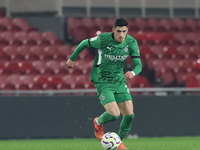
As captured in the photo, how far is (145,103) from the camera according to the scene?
13562 mm

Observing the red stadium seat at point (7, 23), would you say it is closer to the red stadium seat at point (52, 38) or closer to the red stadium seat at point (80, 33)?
the red stadium seat at point (52, 38)

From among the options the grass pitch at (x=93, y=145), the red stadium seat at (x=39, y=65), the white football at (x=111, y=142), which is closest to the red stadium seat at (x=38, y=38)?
the red stadium seat at (x=39, y=65)

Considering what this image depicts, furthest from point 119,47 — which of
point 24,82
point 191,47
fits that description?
point 191,47

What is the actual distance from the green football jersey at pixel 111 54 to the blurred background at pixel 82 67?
451 centimetres

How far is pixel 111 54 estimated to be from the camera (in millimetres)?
8438

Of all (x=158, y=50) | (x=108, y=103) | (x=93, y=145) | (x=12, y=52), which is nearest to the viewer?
(x=108, y=103)

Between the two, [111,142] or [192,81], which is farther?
[192,81]

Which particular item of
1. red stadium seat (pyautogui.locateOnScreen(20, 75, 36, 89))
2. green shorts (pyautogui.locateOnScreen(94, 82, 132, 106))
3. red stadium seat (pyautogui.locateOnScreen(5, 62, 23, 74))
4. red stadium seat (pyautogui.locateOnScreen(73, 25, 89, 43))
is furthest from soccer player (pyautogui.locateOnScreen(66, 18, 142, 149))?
red stadium seat (pyautogui.locateOnScreen(73, 25, 89, 43))

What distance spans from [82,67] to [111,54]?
7400mm

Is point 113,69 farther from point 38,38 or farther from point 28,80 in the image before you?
point 38,38

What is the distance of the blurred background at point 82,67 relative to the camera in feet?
42.9

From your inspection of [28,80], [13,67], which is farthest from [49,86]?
[13,67]

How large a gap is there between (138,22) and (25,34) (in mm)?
4220

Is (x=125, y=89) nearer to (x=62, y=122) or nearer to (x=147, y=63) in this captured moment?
(x=62, y=122)
